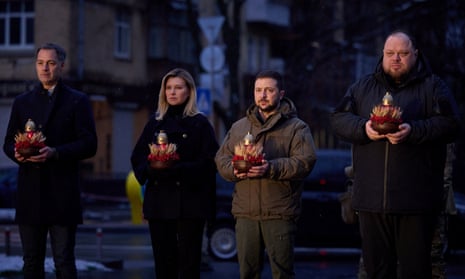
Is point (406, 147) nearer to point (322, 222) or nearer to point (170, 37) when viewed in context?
point (322, 222)

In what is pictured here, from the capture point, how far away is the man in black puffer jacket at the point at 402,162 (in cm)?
742

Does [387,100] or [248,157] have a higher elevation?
[387,100]

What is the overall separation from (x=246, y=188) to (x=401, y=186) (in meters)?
1.60

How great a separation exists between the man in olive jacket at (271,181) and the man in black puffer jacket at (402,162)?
3.17 feet

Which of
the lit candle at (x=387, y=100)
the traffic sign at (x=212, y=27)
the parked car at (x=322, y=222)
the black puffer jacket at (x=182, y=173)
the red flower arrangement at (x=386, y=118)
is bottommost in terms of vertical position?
the parked car at (x=322, y=222)

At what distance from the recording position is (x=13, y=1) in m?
38.4

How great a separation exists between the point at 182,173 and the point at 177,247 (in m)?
0.59

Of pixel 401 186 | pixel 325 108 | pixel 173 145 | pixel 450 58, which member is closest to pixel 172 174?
pixel 173 145

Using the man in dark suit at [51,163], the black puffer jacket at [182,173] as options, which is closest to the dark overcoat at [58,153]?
the man in dark suit at [51,163]

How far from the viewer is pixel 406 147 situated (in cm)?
743

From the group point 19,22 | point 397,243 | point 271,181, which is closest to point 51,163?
point 271,181

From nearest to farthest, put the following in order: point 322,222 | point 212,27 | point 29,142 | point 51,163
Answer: point 29,142, point 51,163, point 322,222, point 212,27

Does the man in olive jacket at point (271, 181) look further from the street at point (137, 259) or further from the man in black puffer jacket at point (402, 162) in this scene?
the street at point (137, 259)

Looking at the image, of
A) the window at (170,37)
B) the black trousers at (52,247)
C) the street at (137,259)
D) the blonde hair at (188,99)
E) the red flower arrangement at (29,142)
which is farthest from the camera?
the window at (170,37)
